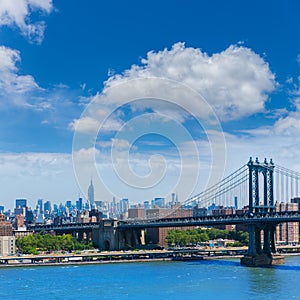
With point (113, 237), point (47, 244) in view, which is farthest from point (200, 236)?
point (47, 244)

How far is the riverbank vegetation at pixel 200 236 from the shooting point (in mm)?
55469

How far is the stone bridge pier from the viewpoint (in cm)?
4938

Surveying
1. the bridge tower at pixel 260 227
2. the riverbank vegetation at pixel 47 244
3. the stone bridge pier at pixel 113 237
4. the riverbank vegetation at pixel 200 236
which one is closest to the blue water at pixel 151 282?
the bridge tower at pixel 260 227

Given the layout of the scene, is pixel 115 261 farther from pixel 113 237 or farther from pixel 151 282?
pixel 151 282

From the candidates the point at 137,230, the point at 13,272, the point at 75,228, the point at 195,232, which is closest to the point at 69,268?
the point at 13,272

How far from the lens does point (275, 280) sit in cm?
2745

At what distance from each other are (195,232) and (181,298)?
3887cm

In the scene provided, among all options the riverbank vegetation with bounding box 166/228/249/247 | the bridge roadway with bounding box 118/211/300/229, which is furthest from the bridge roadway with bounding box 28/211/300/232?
the riverbank vegetation with bounding box 166/228/249/247

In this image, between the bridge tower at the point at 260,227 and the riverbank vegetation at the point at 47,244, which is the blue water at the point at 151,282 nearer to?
the bridge tower at the point at 260,227

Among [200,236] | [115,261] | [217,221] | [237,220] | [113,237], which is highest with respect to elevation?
[237,220]

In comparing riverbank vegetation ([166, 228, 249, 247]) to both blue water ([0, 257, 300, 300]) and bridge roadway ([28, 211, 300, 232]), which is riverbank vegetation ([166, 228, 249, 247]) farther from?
blue water ([0, 257, 300, 300])

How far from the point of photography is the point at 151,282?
88.1 ft

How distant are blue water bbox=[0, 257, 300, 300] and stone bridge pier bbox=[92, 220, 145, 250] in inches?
525

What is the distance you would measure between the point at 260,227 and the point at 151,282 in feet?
43.7
